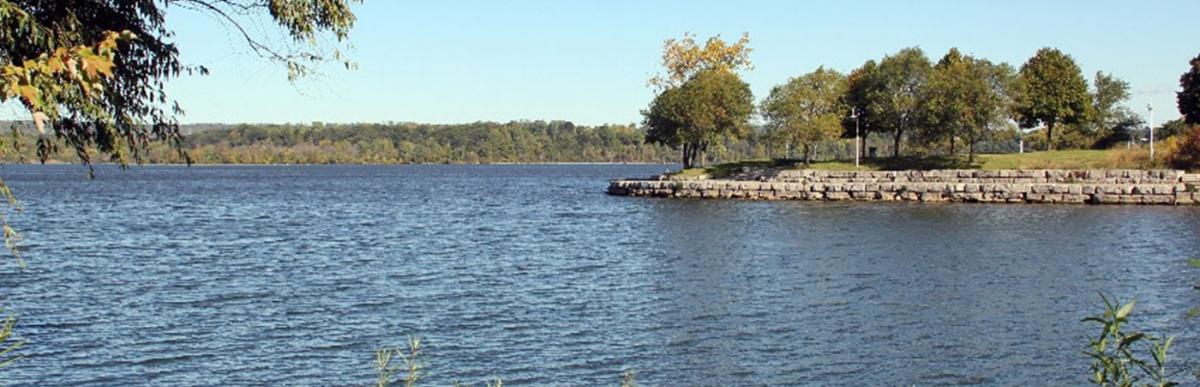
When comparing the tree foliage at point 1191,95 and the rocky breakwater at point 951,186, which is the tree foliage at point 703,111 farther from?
the tree foliage at point 1191,95

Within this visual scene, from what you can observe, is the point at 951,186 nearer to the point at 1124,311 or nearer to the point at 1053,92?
the point at 1053,92

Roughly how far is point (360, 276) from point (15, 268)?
1022 centimetres

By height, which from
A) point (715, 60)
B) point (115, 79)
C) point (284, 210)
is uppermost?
point (715, 60)

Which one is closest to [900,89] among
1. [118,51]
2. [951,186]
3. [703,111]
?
[703,111]

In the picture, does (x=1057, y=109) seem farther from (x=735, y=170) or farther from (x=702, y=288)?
(x=702, y=288)

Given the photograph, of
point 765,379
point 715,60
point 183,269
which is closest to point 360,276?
point 183,269

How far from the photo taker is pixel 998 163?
76.0 meters

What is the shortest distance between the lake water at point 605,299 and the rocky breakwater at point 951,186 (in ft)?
35.2

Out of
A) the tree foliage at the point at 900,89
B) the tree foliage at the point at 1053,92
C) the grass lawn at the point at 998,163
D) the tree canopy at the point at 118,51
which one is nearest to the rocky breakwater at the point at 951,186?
the grass lawn at the point at 998,163

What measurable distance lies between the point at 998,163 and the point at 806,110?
600 inches

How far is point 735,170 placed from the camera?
85.1 meters

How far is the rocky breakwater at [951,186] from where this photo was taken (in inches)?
2500

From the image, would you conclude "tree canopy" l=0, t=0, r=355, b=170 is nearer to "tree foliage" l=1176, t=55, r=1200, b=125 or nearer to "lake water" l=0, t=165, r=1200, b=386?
"lake water" l=0, t=165, r=1200, b=386

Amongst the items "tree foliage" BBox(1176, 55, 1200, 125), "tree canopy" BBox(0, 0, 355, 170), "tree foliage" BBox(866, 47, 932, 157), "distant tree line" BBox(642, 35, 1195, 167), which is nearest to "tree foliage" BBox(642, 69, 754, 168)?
"distant tree line" BBox(642, 35, 1195, 167)
